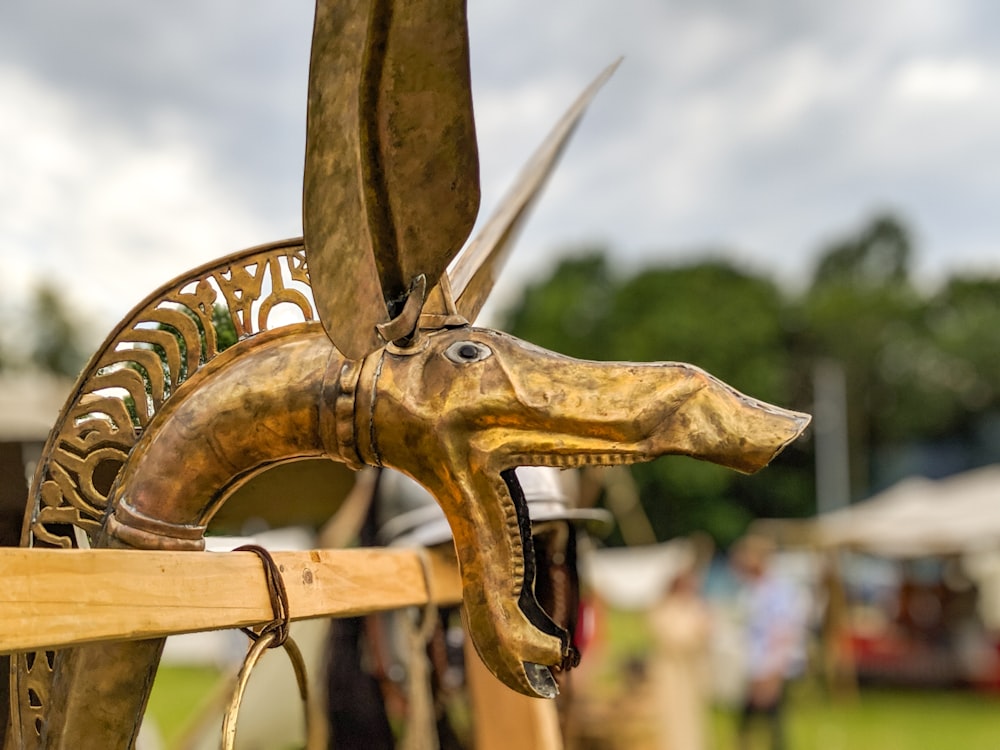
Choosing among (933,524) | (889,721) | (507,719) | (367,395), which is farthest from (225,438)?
(933,524)

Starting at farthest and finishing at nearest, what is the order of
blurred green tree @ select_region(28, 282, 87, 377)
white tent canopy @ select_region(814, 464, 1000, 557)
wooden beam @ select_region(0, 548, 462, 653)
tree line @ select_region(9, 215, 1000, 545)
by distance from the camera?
1. tree line @ select_region(9, 215, 1000, 545)
2. blurred green tree @ select_region(28, 282, 87, 377)
3. white tent canopy @ select_region(814, 464, 1000, 557)
4. wooden beam @ select_region(0, 548, 462, 653)

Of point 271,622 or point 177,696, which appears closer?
point 271,622

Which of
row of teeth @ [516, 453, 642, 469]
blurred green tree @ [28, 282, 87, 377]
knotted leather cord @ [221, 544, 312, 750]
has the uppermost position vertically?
blurred green tree @ [28, 282, 87, 377]

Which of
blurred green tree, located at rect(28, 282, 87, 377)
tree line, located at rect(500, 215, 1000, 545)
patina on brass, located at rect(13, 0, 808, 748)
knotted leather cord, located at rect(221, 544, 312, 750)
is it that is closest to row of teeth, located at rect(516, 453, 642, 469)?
patina on brass, located at rect(13, 0, 808, 748)

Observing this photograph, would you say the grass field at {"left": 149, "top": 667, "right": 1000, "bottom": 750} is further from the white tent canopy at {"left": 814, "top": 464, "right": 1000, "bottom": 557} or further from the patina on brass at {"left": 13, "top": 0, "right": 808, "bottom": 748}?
the patina on brass at {"left": 13, "top": 0, "right": 808, "bottom": 748}

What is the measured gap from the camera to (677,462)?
94.0ft

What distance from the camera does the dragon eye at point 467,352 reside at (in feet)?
3.14

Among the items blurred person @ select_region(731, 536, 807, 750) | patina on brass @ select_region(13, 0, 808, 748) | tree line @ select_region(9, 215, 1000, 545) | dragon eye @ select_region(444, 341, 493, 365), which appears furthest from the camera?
tree line @ select_region(9, 215, 1000, 545)

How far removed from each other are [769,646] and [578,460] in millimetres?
5666

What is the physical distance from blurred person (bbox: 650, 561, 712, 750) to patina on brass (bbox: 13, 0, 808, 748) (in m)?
5.12

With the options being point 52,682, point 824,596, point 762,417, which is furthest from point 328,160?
point 824,596

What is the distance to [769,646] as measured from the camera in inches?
243

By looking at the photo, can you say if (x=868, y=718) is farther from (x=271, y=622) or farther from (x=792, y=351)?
(x=792, y=351)

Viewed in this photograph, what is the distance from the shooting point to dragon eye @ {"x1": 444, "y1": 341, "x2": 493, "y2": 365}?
3.14ft
